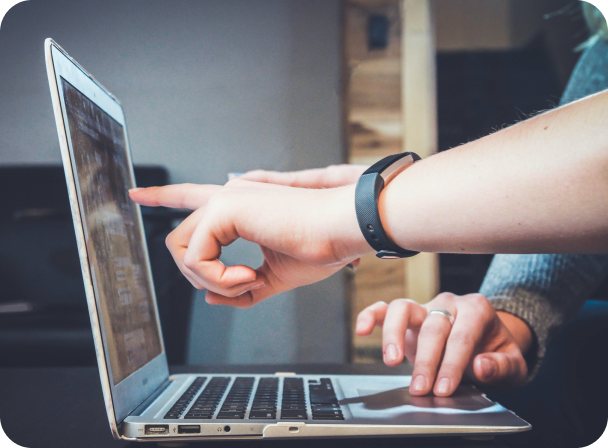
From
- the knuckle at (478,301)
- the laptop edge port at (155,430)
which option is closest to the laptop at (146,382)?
the laptop edge port at (155,430)

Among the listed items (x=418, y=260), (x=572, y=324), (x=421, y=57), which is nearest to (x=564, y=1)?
(x=421, y=57)

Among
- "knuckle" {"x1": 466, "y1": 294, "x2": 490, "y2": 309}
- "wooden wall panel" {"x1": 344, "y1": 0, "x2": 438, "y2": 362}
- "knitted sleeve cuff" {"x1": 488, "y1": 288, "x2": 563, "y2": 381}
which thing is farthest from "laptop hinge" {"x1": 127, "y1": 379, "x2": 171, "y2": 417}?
"wooden wall panel" {"x1": 344, "y1": 0, "x2": 438, "y2": 362}

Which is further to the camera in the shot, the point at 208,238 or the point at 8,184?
the point at 8,184

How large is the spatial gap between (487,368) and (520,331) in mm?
188

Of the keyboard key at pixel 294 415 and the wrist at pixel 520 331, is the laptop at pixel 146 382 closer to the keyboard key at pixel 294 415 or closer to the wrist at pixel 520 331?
the keyboard key at pixel 294 415

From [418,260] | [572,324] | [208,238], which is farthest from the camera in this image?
[418,260]

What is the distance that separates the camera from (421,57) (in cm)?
154

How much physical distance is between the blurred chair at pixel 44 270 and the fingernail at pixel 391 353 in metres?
0.91

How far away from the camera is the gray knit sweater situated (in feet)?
2.43

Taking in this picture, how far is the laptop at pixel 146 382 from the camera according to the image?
42cm

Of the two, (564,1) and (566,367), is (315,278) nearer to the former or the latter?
(566,367)

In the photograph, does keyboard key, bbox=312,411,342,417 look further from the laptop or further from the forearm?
the forearm

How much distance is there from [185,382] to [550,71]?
5.56 ft

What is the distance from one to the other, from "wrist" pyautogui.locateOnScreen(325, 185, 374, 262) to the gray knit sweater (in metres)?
0.43
